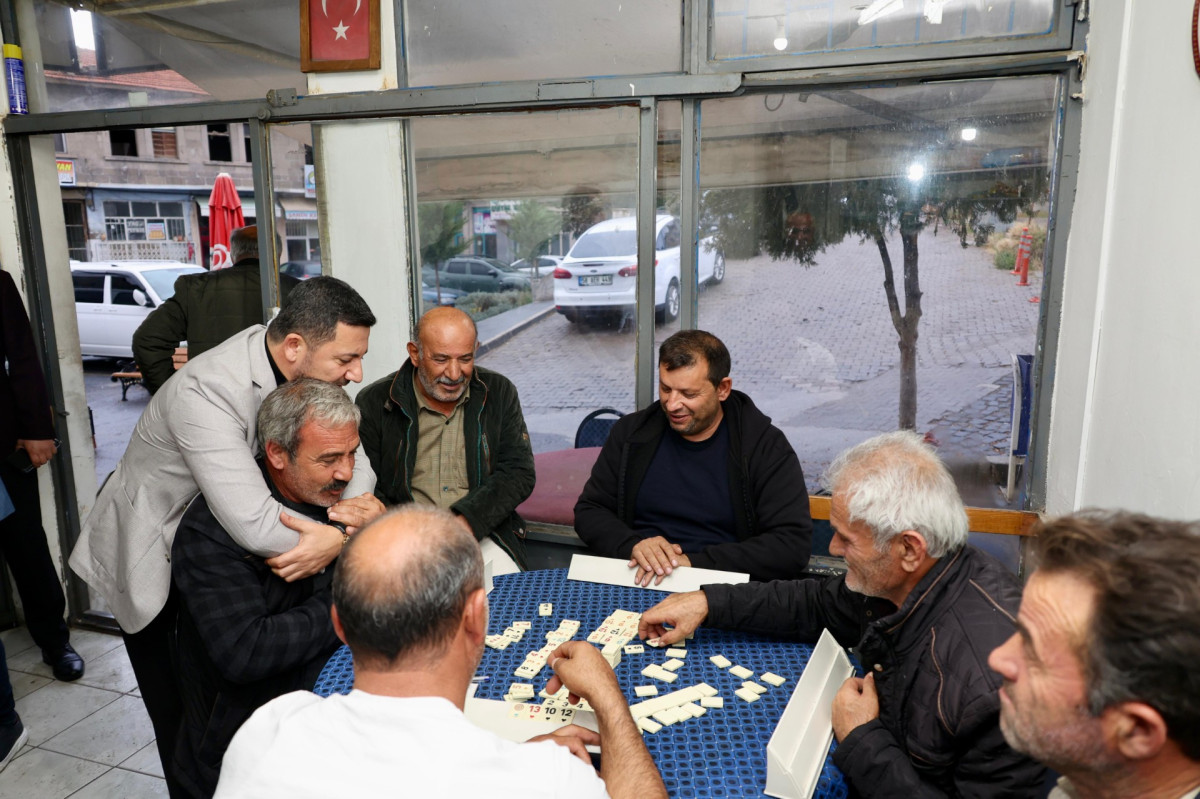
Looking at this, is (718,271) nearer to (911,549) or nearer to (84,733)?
(911,549)

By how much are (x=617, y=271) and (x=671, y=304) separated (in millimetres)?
323

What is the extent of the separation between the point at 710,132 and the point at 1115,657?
2723mm

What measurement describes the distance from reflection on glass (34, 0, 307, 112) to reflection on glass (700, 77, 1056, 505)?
223 cm

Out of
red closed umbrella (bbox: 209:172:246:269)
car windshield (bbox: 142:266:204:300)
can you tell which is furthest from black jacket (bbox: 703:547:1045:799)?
car windshield (bbox: 142:266:204:300)

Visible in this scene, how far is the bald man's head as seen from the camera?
3195mm

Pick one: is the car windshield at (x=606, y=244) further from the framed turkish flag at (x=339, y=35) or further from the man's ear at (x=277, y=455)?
the man's ear at (x=277, y=455)

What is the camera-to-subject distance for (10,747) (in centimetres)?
350

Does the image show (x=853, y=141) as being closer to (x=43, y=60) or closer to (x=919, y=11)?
(x=919, y=11)

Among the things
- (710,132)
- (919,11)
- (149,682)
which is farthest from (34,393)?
(919,11)

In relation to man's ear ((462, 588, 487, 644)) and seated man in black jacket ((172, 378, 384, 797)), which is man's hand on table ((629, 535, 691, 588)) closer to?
seated man in black jacket ((172, 378, 384, 797))

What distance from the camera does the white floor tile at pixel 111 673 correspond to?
416 centimetres

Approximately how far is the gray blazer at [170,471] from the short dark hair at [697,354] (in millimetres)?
1187

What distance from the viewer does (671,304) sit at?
139 inches

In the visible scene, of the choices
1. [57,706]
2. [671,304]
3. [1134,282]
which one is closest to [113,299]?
[57,706]
